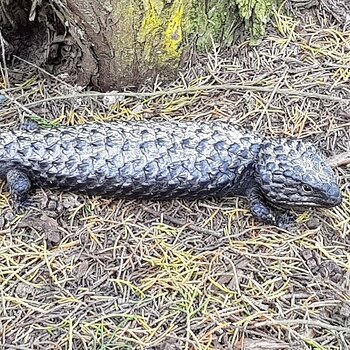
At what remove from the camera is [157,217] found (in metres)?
3.79

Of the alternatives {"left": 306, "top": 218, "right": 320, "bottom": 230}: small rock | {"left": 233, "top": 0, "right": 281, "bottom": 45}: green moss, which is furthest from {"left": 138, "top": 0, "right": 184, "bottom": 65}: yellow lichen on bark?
{"left": 306, "top": 218, "right": 320, "bottom": 230}: small rock

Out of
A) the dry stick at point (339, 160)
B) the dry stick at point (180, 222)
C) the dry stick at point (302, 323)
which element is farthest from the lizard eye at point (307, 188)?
the dry stick at point (302, 323)

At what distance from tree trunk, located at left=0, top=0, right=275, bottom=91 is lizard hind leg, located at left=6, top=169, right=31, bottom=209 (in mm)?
845

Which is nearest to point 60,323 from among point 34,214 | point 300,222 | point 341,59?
point 34,214

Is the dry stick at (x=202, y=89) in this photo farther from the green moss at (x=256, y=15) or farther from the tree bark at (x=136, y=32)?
the green moss at (x=256, y=15)

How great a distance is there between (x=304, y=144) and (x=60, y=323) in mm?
1624

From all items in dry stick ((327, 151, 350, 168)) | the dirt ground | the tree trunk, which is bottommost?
the dirt ground

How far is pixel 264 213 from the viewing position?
3701 mm

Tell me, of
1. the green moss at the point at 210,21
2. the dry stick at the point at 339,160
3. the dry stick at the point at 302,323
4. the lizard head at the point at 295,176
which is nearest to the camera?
the dry stick at the point at 302,323

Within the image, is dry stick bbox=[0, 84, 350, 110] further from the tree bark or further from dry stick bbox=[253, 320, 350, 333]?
dry stick bbox=[253, 320, 350, 333]

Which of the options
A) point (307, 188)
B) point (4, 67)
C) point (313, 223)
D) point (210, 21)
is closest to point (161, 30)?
point (210, 21)

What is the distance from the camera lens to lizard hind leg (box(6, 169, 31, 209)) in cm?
383

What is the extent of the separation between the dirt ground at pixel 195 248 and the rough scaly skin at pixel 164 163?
91 mm

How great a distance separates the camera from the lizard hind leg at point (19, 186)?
3828 mm
